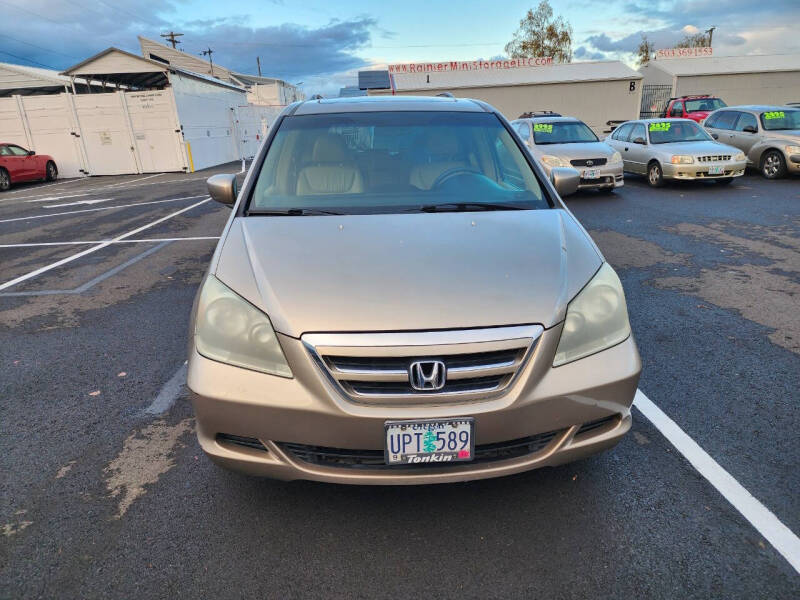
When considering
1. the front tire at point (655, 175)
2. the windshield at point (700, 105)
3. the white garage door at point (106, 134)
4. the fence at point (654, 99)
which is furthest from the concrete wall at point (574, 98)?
the front tire at point (655, 175)

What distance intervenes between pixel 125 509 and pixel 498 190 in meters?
2.49

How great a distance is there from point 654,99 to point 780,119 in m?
25.9

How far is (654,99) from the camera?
116ft

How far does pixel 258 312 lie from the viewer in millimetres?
2047

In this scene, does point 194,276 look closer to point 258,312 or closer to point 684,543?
point 258,312

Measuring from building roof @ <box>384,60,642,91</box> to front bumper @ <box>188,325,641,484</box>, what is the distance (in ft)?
99.3

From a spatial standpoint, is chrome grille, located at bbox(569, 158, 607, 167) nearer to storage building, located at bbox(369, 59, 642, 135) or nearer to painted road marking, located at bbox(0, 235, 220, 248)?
painted road marking, located at bbox(0, 235, 220, 248)

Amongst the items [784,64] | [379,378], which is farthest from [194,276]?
[784,64]

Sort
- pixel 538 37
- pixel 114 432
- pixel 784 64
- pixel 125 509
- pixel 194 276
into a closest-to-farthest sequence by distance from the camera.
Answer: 1. pixel 125 509
2. pixel 114 432
3. pixel 194 276
4. pixel 784 64
5. pixel 538 37

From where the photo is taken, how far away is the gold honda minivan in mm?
1885

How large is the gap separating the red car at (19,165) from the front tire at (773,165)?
2244cm

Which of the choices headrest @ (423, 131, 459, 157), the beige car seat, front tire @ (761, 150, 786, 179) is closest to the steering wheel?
headrest @ (423, 131, 459, 157)

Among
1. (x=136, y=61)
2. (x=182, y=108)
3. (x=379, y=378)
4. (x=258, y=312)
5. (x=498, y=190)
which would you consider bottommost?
(x=379, y=378)

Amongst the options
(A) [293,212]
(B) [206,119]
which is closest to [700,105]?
(B) [206,119]
